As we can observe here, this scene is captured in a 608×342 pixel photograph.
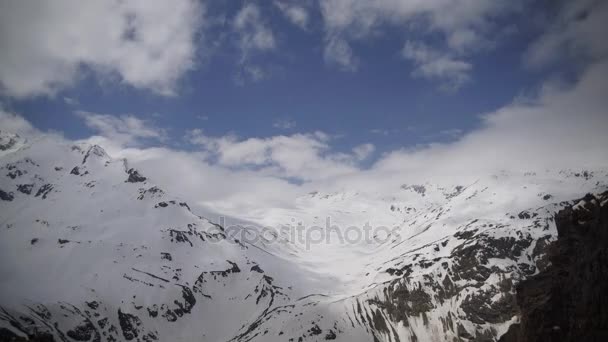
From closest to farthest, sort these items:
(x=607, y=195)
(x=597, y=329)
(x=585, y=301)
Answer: (x=597, y=329) < (x=585, y=301) < (x=607, y=195)

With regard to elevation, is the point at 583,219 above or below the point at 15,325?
above

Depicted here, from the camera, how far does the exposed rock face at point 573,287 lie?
60688 mm

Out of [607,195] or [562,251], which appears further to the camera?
[562,251]

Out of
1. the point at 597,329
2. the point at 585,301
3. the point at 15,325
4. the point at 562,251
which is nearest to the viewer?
the point at 597,329

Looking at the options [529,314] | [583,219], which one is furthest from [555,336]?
[583,219]

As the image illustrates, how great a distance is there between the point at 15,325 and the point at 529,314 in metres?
234

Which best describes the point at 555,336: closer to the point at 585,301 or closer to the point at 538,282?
the point at 585,301

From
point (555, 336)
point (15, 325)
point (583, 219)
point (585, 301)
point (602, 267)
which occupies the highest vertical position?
point (583, 219)

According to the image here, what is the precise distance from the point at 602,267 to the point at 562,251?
1507 centimetres

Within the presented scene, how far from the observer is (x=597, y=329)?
57594 mm

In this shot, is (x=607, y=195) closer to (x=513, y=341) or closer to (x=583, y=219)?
(x=583, y=219)

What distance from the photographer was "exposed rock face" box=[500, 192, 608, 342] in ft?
199

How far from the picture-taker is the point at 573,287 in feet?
221

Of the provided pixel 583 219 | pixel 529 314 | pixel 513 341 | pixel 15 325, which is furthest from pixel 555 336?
pixel 15 325
